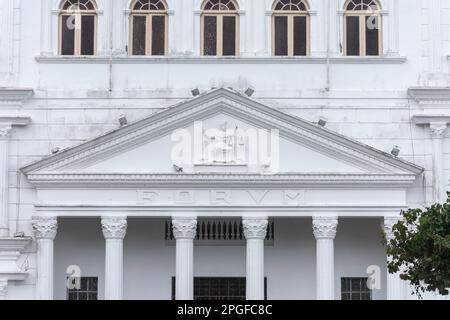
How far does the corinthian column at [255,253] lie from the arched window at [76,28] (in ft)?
22.7

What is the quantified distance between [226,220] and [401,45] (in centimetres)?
708

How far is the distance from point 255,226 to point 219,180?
5.21 feet

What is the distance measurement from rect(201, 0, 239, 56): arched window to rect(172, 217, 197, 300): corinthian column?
5.22 metres

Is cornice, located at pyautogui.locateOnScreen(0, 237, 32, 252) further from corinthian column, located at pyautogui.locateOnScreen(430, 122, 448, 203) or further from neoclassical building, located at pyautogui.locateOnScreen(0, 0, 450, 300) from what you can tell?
corinthian column, located at pyautogui.locateOnScreen(430, 122, 448, 203)

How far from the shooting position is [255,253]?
37.0 m

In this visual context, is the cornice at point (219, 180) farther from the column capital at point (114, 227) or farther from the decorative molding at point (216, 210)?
the column capital at point (114, 227)

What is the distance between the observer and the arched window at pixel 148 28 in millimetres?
39094

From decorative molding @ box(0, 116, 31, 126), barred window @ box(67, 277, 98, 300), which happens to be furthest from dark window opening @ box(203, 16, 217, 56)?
barred window @ box(67, 277, 98, 300)

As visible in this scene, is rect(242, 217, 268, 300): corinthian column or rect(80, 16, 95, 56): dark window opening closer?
rect(242, 217, 268, 300): corinthian column

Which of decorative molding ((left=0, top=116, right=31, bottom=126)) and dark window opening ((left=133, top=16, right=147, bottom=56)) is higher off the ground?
dark window opening ((left=133, top=16, right=147, bottom=56))

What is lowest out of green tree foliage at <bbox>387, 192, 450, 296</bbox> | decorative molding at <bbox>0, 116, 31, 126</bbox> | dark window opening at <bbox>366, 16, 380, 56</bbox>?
green tree foliage at <bbox>387, 192, 450, 296</bbox>

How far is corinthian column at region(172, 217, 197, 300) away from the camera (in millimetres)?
36781

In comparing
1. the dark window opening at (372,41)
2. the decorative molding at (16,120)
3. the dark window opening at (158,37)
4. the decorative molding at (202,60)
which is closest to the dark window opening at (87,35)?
the decorative molding at (202,60)
